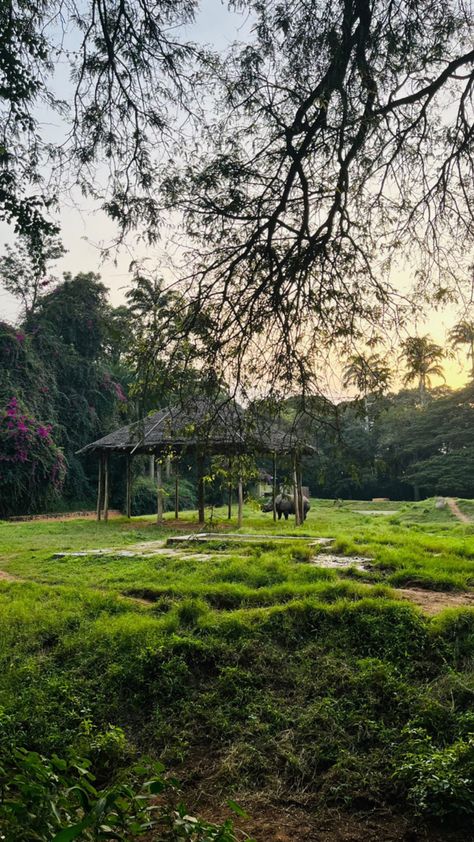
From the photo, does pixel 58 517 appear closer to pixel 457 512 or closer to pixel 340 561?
pixel 457 512

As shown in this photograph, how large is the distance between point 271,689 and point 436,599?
2198mm

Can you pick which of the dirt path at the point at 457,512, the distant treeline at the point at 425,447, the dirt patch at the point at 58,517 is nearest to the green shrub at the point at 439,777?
the dirt path at the point at 457,512

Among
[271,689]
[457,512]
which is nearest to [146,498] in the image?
[457,512]

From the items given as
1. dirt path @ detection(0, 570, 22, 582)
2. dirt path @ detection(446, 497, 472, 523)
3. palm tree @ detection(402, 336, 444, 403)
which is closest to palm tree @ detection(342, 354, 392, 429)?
palm tree @ detection(402, 336, 444, 403)

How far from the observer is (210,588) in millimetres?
6445

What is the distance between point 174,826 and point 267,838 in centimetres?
131

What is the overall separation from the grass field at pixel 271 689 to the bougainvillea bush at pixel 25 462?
43.7 feet

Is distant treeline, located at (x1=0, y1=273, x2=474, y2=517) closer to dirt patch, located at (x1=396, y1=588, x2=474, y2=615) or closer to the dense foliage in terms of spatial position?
the dense foliage

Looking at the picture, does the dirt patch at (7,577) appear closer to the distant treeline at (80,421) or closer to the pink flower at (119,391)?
the distant treeline at (80,421)

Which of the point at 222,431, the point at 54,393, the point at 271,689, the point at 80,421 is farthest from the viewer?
the point at 80,421

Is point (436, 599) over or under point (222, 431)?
under

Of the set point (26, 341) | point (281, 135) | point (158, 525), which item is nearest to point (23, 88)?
point (281, 135)

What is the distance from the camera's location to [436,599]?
19.1 ft

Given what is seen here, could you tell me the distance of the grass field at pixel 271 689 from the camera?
3342 mm
